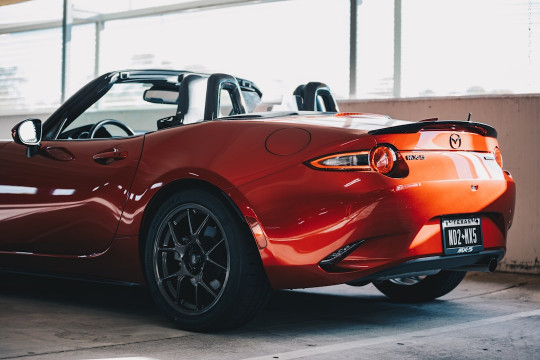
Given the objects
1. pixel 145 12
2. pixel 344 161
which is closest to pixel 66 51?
pixel 145 12

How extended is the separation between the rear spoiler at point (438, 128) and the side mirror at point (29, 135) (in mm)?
2098

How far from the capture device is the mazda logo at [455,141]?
407 centimetres

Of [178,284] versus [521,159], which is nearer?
[178,284]

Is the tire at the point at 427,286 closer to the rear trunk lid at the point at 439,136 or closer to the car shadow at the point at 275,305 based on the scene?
the car shadow at the point at 275,305

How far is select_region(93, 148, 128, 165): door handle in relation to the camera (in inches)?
173

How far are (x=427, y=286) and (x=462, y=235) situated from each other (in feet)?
4.16

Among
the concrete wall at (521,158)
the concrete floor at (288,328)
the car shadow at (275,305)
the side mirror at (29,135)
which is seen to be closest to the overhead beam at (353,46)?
the concrete wall at (521,158)

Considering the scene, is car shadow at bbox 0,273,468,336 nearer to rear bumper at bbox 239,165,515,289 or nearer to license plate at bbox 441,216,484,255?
rear bumper at bbox 239,165,515,289

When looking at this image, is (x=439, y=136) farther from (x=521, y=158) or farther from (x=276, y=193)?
(x=521, y=158)

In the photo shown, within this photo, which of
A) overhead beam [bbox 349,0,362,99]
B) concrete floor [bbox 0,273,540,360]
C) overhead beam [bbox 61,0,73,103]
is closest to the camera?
concrete floor [bbox 0,273,540,360]

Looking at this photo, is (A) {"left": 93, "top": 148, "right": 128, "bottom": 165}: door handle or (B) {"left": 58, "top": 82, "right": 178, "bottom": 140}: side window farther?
(B) {"left": 58, "top": 82, "right": 178, "bottom": 140}: side window

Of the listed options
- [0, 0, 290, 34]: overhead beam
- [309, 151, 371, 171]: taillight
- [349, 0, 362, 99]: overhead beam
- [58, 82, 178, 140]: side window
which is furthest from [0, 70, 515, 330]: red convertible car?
[0, 0, 290, 34]: overhead beam

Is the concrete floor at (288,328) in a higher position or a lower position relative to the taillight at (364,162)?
lower

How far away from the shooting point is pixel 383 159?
374 cm
